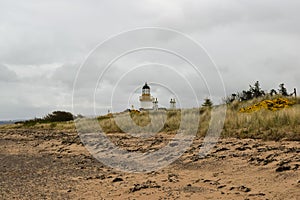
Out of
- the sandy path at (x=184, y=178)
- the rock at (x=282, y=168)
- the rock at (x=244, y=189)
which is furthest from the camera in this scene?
the rock at (x=282, y=168)

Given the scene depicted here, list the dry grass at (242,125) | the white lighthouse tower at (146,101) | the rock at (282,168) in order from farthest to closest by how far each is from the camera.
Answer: the white lighthouse tower at (146,101)
the dry grass at (242,125)
the rock at (282,168)

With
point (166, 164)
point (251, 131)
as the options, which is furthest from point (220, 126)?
point (166, 164)

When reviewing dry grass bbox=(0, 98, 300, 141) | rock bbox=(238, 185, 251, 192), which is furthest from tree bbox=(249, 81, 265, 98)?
rock bbox=(238, 185, 251, 192)

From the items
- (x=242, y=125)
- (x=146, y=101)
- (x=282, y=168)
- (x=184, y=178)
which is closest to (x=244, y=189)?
(x=282, y=168)

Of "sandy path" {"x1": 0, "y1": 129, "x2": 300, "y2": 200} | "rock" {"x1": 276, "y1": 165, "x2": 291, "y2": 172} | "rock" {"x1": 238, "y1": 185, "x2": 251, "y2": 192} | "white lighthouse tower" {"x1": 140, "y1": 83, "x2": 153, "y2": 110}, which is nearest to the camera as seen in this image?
"rock" {"x1": 238, "y1": 185, "x2": 251, "y2": 192}

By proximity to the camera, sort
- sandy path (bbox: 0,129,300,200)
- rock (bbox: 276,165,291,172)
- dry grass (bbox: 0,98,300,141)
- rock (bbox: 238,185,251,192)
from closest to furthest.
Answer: rock (bbox: 238,185,251,192), sandy path (bbox: 0,129,300,200), rock (bbox: 276,165,291,172), dry grass (bbox: 0,98,300,141)

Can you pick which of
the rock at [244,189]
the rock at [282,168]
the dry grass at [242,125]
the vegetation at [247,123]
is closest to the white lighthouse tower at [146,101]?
the vegetation at [247,123]

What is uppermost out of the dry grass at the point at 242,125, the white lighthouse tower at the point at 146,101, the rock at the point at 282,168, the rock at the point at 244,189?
the white lighthouse tower at the point at 146,101

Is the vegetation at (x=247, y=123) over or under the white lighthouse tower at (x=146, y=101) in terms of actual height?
under

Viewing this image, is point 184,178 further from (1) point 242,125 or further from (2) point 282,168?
(1) point 242,125

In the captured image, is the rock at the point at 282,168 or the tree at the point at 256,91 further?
the tree at the point at 256,91

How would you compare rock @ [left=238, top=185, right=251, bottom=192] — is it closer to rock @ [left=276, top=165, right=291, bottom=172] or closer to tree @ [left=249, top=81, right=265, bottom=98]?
rock @ [left=276, top=165, right=291, bottom=172]

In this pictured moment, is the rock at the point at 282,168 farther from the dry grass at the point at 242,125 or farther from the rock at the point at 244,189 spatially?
the dry grass at the point at 242,125

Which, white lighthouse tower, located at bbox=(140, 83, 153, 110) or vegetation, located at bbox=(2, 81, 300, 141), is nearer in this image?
vegetation, located at bbox=(2, 81, 300, 141)
